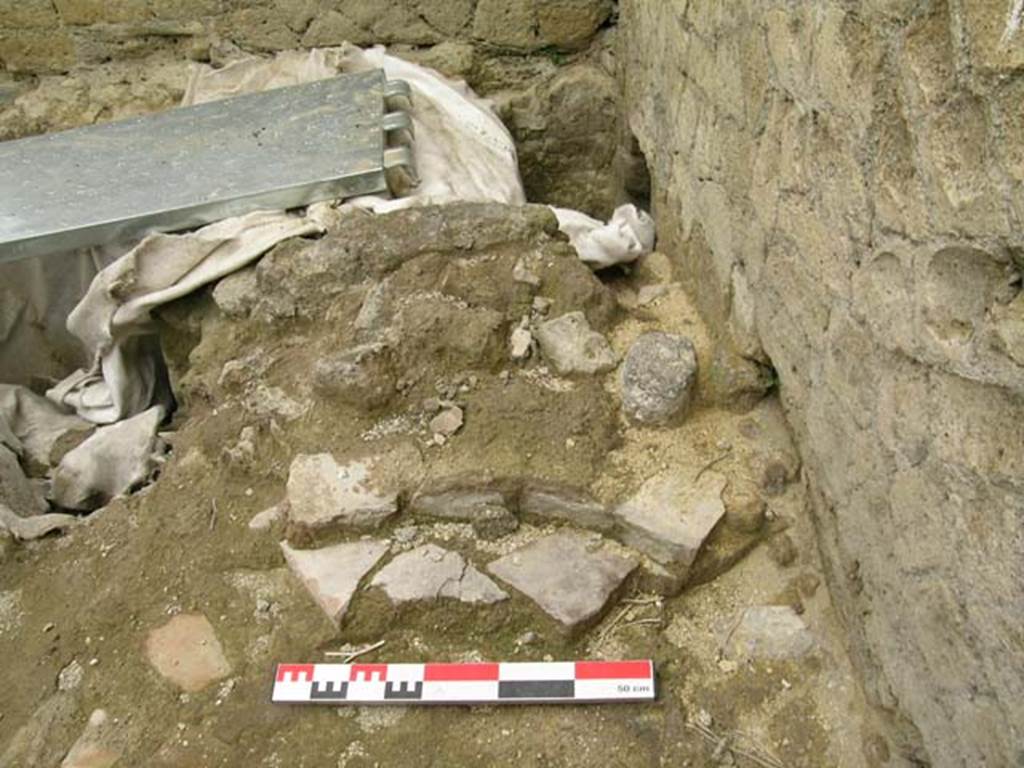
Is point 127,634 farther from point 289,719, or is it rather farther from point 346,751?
point 346,751

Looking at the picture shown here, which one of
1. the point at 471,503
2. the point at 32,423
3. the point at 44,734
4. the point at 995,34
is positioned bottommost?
the point at 32,423

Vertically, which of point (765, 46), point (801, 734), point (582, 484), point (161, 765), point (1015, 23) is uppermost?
point (1015, 23)

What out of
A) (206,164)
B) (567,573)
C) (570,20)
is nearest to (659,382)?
(567,573)

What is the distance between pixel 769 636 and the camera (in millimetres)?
1721

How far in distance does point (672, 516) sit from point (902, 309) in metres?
0.66

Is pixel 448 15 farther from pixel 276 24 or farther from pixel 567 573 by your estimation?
pixel 567 573

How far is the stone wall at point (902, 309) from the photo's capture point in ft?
3.59

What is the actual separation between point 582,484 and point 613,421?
0.20 meters

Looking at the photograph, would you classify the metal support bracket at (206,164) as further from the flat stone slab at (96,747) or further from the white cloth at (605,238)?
the flat stone slab at (96,747)

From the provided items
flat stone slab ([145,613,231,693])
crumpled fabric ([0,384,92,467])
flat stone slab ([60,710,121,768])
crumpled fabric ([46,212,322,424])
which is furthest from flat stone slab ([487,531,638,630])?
crumpled fabric ([0,384,92,467])

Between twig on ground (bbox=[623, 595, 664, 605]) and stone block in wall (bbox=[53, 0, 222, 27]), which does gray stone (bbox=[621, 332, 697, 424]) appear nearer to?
twig on ground (bbox=[623, 595, 664, 605])

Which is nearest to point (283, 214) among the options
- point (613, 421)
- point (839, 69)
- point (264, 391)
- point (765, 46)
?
point (264, 391)

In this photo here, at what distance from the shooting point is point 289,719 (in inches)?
65.5

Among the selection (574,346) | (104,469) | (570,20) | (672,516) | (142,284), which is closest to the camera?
(672,516)
